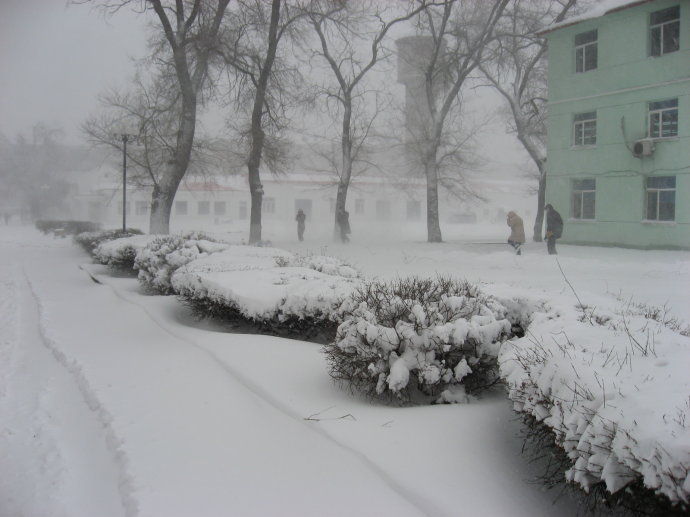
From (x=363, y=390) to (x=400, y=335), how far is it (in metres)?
0.64

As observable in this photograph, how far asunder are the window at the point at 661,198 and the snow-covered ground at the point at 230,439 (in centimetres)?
1364

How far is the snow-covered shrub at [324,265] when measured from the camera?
27.9ft

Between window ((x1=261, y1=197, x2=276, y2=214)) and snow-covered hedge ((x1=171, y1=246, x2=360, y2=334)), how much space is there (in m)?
45.2

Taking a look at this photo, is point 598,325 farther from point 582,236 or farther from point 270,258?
point 582,236

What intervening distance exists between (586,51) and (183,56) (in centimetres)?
1421

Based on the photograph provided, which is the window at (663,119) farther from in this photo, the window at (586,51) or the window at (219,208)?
the window at (219,208)

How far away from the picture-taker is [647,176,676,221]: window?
736 inches

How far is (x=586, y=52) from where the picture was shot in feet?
68.9

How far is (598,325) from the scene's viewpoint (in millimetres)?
3979

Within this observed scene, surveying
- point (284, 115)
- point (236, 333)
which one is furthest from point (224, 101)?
point (236, 333)

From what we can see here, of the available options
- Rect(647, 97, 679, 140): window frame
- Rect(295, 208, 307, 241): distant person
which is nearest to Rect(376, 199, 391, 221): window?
Rect(295, 208, 307, 241): distant person

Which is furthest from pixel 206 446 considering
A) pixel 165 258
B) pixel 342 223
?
pixel 342 223

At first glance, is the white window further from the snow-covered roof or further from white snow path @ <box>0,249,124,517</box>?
white snow path @ <box>0,249,124,517</box>

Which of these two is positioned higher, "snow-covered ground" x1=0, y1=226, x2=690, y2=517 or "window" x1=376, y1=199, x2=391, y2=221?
"window" x1=376, y1=199, x2=391, y2=221
